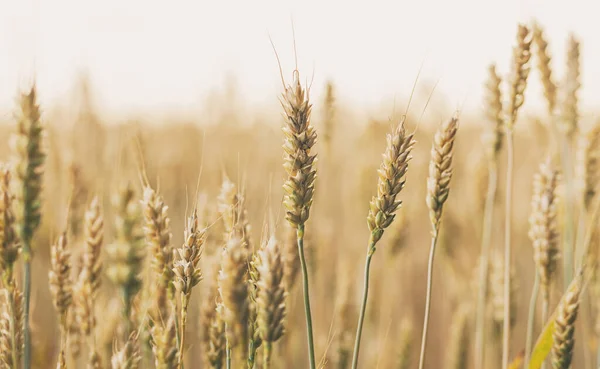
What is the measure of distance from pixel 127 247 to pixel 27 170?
260mm

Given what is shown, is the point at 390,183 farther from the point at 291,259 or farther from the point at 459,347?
the point at 459,347

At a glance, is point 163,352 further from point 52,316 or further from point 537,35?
point 52,316

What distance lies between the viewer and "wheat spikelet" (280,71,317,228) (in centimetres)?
106

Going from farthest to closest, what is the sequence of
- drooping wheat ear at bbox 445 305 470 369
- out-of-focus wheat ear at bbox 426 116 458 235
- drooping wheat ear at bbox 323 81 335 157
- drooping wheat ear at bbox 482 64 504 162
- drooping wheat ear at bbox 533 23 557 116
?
drooping wheat ear at bbox 445 305 470 369 < drooping wheat ear at bbox 323 81 335 157 < drooping wheat ear at bbox 533 23 557 116 < drooping wheat ear at bbox 482 64 504 162 < out-of-focus wheat ear at bbox 426 116 458 235

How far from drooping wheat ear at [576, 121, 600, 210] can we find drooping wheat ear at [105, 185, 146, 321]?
5.02ft

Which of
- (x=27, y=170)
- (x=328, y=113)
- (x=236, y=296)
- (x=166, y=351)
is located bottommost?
(x=166, y=351)

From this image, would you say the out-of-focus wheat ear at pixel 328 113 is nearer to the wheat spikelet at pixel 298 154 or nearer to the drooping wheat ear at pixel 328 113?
the drooping wheat ear at pixel 328 113

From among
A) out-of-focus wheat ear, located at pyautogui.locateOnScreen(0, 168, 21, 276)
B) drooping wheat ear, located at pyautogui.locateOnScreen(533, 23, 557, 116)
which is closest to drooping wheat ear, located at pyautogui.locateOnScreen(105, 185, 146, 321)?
out-of-focus wheat ear, located at pyautogui.locateOnScreen(0, 168, 21, 276)

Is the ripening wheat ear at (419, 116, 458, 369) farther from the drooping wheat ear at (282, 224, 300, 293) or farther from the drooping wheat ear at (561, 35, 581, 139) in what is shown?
the drooping wheat ear at (561, 35, 581, 139)

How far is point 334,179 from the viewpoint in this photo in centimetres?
444

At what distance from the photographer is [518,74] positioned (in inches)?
55.4

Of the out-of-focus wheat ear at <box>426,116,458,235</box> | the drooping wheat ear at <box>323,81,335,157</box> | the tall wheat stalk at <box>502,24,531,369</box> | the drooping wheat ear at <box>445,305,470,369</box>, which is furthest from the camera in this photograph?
the drooping wheat ear at <box>445,305,470,369</box>

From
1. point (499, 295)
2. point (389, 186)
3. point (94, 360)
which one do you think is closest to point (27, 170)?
point (94, 360)

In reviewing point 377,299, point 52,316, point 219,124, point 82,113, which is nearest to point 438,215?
point 377,299
